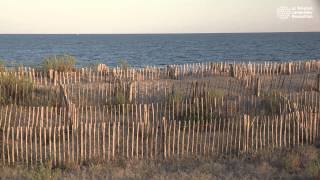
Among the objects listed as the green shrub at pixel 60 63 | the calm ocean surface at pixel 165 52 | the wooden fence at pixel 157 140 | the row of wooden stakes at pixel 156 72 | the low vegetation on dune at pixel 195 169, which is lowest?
the calm ocean surface at pixel 165 52

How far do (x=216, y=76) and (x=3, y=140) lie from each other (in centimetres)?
1274

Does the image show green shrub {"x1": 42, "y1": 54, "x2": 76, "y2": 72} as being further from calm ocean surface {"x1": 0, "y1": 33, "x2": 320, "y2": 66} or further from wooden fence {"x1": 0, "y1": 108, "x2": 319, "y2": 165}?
calm ocean surface {"x1": 0, "y1": 33, "x2": 320, "y2": 66}

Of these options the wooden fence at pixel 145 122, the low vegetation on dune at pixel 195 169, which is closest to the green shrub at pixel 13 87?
the wooden fence at pixel 145 122

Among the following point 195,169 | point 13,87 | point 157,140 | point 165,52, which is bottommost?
point 165,52

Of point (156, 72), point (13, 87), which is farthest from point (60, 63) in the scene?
point (13, 87)

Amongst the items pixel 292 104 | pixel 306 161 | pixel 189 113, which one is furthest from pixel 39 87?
pixel 306 161

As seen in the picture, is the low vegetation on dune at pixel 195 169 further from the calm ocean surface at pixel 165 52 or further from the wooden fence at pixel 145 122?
the calm ocean surface at pixel 165 52

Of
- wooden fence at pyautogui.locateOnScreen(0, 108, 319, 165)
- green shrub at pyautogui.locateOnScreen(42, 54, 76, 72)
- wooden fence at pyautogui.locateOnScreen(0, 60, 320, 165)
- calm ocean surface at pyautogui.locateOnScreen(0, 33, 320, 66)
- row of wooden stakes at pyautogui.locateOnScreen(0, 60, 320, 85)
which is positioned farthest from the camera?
calm ocean surface at pyautogui.locateOnScreen(0, 33, 320, 66)

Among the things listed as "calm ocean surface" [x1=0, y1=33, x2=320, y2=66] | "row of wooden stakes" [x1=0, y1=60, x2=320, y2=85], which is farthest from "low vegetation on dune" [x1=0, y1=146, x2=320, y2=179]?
"calm ocean surface" [x1=0, y1=33, x2=320, y2=66]

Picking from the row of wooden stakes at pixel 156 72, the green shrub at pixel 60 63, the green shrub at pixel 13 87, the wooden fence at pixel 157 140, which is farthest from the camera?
the green shrub at pixel 60 63

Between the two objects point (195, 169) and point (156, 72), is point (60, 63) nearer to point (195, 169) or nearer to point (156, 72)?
point (156, 72)

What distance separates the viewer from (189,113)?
1123 cm

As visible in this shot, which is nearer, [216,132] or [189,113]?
[216,132]

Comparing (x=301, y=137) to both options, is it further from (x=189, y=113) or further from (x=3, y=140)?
(x=3, y=140)
